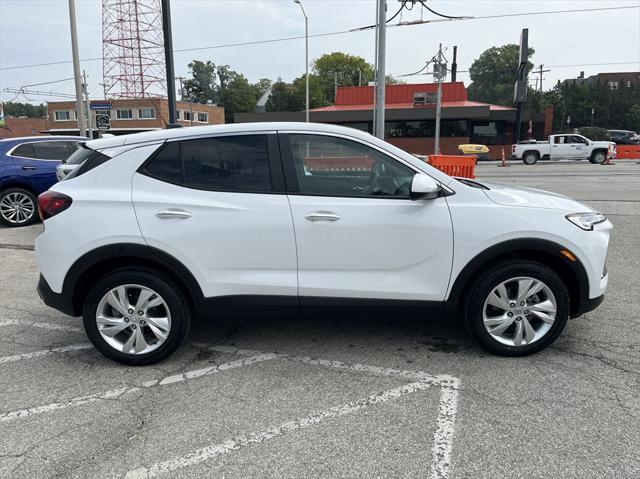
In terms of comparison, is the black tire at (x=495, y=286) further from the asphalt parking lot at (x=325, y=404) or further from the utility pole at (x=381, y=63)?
the utility pole at (x=381, y=63)

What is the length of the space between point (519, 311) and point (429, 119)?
3475cm

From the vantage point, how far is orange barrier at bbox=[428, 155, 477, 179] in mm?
11422

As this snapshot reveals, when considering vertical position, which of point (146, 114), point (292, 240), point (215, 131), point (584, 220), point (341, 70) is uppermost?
point (341, 70)

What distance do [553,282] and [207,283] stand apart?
7.98ft

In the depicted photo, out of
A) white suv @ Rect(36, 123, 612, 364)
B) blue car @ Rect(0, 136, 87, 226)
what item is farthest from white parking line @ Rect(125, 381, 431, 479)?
blue car @ Rect(0, 136, 87, 226)

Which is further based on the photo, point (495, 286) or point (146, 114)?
point (146, 114)

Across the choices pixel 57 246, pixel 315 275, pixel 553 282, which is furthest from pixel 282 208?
pixel 553 282

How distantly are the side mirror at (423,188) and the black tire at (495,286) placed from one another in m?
0.70

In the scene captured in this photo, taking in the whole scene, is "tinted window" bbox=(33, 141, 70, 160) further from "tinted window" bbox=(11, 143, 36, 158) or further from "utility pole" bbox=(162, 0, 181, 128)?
"utility pole" bbox=(162, 0, 181, 128)

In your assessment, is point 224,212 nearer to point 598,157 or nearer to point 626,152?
point 598,157

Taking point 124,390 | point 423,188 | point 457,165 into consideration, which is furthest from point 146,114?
point 423,188

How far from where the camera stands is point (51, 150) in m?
9.42

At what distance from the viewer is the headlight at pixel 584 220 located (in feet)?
11.3

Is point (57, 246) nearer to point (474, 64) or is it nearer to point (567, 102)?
point (567, 102)
